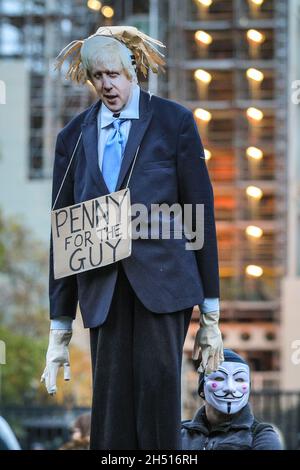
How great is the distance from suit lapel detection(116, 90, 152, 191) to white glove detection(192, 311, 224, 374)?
47cm

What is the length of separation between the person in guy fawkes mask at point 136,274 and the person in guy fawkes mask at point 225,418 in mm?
661

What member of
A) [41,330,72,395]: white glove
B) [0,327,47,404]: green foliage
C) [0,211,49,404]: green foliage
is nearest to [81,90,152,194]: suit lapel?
[41,330,72,395]: white glove

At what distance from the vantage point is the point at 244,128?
127ft

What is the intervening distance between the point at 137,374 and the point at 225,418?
0.85m

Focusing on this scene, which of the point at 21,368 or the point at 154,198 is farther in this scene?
the point at 21,368

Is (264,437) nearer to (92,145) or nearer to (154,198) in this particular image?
(154,198)

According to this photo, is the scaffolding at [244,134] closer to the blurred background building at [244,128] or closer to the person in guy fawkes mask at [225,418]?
the blurred background building at [244,128]

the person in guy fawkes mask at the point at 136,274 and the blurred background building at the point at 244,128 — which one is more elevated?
the blurred background building at the point at 244,128

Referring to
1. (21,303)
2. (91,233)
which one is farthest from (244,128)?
(91,233)

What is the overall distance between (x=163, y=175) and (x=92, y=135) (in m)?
0.27

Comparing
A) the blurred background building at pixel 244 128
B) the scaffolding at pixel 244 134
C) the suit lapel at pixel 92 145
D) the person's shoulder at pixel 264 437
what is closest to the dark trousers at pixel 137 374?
the suit lapel at pixel 92 145

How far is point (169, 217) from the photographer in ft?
15.5

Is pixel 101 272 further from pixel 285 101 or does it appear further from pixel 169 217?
pixel 285 101

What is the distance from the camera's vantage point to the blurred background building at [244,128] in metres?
37.7
